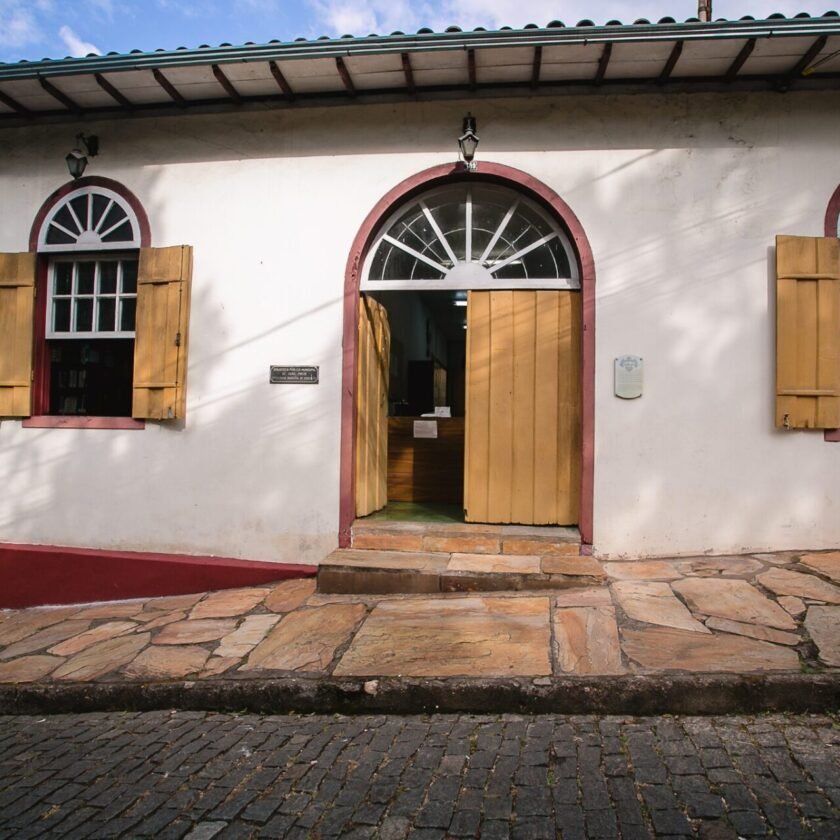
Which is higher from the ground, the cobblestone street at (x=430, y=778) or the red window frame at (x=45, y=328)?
the red window frame at (x=45, y=328)

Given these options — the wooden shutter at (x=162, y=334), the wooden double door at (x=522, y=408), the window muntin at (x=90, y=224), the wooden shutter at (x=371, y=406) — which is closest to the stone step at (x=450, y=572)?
the wooden double door at (x=522, y=408)

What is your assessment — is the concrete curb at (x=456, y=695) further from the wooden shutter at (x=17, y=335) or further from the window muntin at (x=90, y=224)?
the window muntin at (x=90, y=224)

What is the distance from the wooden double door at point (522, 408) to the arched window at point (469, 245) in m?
0.20

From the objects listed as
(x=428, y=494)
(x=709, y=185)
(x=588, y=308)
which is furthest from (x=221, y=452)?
(x=709, y=185)

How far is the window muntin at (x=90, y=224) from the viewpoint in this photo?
18.7 ft

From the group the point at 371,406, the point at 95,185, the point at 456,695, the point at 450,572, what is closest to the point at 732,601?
the point at 450,572

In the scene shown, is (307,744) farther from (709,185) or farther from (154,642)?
(709,185)

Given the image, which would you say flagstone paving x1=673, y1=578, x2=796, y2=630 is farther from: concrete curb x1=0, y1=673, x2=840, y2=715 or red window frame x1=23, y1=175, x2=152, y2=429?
red window frame x1=23, y1=175, x2=152, y2=429

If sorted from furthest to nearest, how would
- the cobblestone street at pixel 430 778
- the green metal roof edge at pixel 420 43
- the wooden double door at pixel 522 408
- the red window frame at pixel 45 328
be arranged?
the red window frame at pixel 45 328, the wooden double door at pixel 522 408, the green metal roof edge at pixel 420 43, the cobblestone street at pixel 430 778

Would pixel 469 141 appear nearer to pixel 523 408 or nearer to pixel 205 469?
pixel 523 408

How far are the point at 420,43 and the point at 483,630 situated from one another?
14.1 feet

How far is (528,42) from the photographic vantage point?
457 centimetres

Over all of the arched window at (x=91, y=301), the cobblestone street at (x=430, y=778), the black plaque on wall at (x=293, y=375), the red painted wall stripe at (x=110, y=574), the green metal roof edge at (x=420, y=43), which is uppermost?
the green metal roof edge at (x=420, y=43)

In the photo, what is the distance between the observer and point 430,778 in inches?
105
